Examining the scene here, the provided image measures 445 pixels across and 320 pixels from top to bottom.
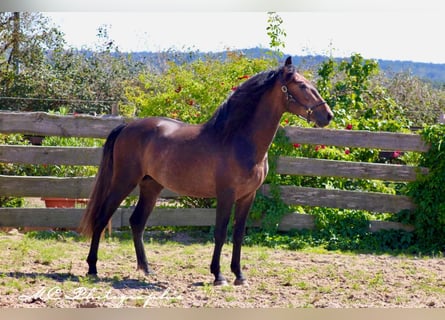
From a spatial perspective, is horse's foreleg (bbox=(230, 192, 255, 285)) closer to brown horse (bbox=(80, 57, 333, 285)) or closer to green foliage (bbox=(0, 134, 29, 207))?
brown horse (bbox=(80, 57, 333, 285))

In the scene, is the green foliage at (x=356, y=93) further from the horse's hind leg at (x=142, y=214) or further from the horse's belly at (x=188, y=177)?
the horse's belly at (x=188, y=177)

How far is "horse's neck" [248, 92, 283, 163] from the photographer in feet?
19.4

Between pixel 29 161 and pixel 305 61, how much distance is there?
22.5 feet

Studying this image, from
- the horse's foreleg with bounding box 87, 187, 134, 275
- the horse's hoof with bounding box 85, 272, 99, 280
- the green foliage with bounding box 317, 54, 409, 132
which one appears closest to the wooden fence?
the green foliage with bounding box 317, 54, 409, 132

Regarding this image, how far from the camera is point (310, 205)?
27.5 ft

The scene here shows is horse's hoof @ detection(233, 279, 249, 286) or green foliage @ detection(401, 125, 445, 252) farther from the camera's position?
green foliage @ detection(401, 125, 445, 252)

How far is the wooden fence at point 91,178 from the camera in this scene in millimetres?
8297

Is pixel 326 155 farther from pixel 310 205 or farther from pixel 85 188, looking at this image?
pixel 85 188

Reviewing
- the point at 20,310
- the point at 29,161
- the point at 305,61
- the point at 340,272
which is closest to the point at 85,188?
the point at 29,161

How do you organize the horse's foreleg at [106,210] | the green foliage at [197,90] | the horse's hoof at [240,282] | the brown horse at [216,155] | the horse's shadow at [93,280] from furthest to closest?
1. the green foliage at [197,90]
2. the horse's foreleg at [106,210]
3. the horse's hoof at [240,282]
4. the brown horse at [216,155]
5. the horse's shadow at [93,280]

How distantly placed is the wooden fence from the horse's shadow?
7.68 feet

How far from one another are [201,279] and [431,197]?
11.0 ft

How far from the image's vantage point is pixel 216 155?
5949 millimetres

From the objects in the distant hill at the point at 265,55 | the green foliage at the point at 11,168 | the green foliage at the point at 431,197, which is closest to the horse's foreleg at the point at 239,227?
the green foliage at the point at 431,197
